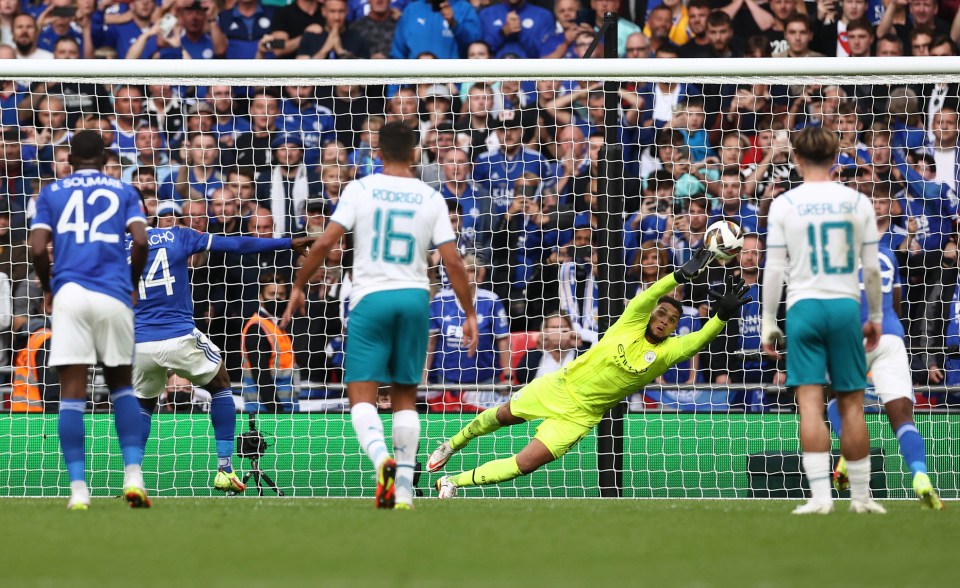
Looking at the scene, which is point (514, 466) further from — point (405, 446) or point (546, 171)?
point (546, 171)

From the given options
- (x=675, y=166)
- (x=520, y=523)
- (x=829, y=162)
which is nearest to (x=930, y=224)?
(x=675, y=166)

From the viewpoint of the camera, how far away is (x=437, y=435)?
33.1ft

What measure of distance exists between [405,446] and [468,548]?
204 centimetres

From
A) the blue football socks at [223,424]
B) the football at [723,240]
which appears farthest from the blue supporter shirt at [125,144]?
the football at [723,240]

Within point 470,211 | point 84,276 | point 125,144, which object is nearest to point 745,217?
point 470,211

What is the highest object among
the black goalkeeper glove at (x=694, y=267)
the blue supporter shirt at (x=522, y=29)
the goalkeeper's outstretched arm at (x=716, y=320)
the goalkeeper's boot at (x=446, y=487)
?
the blue supporter shirt at (x=522, y=29)

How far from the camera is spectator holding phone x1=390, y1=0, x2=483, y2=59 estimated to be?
41.8 feet

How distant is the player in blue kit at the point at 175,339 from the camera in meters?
8.81

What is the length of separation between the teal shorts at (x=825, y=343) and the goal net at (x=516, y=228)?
3.07m

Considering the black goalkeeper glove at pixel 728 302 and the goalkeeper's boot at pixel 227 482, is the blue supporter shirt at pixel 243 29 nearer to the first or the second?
the goalkeeper's boot at pixel 227 482

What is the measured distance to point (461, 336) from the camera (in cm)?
1082

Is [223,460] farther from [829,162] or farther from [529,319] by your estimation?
[829,162]

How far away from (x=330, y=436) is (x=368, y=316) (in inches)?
138

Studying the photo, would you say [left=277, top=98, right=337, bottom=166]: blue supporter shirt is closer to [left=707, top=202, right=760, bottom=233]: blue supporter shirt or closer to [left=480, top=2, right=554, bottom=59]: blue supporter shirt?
[left=480, top=2, right=554, bottom=59]: blue supporter shirt
